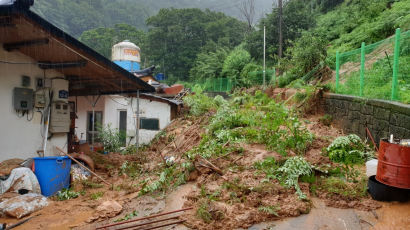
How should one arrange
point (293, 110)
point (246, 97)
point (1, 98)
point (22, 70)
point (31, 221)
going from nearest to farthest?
1. point (31, 221)
2. point (1, 98)
3. point (22, 70)
4. point (293, 110)
5. point (246, 97)

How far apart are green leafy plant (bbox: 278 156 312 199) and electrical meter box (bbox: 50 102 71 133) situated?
22.1ft

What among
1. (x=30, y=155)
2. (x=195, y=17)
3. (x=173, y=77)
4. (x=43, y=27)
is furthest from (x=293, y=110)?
(x=195, y=17)

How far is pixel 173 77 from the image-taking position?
3938 centimetres

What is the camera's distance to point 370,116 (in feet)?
18.7

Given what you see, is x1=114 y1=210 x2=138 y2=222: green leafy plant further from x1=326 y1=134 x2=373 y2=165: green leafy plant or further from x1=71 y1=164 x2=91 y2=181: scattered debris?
x1=326 y1=134 x2=373 y2=165: green leafy plant

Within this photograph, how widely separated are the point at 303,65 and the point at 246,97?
3273mm

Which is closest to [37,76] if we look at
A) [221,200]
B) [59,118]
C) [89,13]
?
[59,118]

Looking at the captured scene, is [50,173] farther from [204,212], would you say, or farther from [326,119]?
[326,119]

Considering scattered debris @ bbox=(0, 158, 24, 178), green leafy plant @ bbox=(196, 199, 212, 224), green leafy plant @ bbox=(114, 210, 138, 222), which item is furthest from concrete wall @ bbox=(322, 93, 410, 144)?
scattered debris @ bbox=(0, 158, 24, 178)

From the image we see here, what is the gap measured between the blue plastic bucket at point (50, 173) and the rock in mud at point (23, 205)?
0.43 m

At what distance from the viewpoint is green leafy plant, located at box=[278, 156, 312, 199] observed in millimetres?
4250

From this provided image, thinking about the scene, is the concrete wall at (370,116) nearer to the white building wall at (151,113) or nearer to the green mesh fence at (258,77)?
the white building wall at (151,113)

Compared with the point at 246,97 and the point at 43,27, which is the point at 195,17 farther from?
the point at 43,27

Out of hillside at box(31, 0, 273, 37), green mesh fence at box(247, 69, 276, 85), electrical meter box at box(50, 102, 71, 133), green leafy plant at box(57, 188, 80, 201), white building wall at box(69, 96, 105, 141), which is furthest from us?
Result: hillside at box(31, 0, 273, 37)
